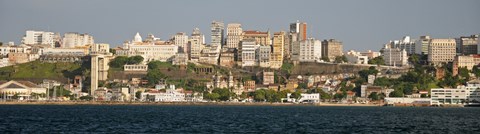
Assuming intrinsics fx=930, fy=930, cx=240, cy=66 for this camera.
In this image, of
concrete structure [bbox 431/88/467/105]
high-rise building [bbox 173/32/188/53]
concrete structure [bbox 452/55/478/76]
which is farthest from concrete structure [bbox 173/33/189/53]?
concrete structure [bbox 431/88/467/105]

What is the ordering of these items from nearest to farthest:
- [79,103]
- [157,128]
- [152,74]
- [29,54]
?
[157,128] → [79,103] → [152,74] → [29,54]

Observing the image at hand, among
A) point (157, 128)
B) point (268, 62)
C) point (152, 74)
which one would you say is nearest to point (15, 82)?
point (152, 74)

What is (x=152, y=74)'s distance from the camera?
150 m

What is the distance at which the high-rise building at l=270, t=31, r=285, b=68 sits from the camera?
164250 mm

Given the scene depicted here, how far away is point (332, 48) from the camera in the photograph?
18650cm

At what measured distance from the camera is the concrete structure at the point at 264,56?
16362 cm

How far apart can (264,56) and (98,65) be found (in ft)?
100

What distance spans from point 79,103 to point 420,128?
8571 cm

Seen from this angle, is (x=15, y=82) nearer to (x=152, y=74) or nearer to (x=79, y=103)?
(x=79, y=103)

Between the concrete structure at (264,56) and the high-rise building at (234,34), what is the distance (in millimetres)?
14936

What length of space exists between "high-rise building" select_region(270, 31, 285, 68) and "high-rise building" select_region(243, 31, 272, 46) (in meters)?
6.73

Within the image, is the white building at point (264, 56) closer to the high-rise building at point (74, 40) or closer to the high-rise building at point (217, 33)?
the high-rise building at point (217, 33)

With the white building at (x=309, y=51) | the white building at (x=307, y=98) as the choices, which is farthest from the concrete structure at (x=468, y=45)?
the white building at (x=307, y=98)

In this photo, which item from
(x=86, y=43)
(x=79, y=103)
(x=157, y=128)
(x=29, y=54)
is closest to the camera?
(x=157, y=128)
